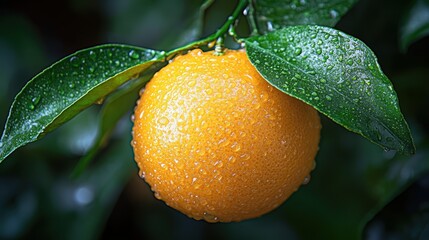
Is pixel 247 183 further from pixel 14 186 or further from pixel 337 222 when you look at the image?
pixel 14 186

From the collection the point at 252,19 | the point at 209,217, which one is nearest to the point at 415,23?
the point at 252,19

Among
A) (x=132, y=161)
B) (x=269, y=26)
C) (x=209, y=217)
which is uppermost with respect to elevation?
(x=269, y=26)

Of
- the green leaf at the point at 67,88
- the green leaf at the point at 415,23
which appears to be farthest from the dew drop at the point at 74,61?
the green leaf at the point at 415,23

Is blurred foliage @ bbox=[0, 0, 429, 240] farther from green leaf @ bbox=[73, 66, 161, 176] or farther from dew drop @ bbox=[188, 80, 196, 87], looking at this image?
dew drop @ bbox=[188, 80, 196, 87]

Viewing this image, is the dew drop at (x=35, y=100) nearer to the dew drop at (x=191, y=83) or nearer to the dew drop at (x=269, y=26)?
the dew drop at (x=191, y=83)

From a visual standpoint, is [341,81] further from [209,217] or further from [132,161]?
[132,161]

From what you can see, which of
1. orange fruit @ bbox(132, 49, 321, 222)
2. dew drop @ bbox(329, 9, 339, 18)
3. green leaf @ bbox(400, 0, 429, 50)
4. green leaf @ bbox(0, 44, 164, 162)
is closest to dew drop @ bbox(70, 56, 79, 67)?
green leaf @ bbox(0, 44, 164, 162)
